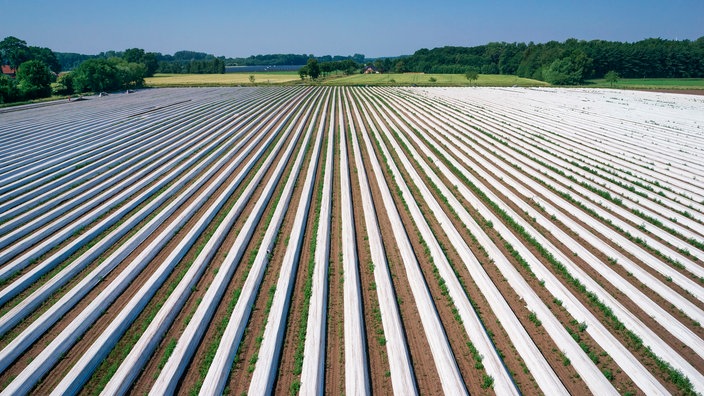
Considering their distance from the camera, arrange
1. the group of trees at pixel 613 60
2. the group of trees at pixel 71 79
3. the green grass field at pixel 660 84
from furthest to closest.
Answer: the group of trees at pixel 613 60 < the green grass field at pixel 660 84 < the group of trees at pixel 71 79

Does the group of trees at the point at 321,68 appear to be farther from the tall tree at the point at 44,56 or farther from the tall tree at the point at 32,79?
the tall tree at the point at 44,56

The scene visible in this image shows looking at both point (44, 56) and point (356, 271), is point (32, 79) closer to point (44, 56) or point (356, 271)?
point (44, 56)

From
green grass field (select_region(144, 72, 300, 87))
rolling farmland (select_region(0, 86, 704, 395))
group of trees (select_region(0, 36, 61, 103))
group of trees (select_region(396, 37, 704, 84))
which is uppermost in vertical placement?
group of trees (select_region(396, 37, 704, 84))

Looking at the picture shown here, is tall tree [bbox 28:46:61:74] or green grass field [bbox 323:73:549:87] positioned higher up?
tall tree [bbox 28:46:61:74]

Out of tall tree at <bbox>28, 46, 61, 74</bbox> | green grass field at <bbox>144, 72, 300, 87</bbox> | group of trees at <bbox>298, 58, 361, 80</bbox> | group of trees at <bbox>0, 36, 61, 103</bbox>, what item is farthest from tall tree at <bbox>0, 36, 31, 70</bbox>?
group of trees at <bbox>298, 58, 361, 80</bbox>

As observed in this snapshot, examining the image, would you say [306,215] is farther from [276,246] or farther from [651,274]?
[651,274]

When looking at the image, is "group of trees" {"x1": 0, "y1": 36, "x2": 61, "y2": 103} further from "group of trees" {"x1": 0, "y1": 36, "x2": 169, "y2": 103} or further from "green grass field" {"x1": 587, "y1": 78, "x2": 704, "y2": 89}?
"green grass field" {"x1": 587, "y1": 78, "x2": 704, "y2": 89}

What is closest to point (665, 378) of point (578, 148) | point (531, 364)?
point (531, 364)

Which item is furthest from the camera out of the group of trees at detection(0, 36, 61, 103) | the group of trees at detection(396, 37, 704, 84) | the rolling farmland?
the group of trees at detection(396, 37, 704, 84)

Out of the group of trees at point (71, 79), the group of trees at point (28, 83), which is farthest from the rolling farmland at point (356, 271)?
the group of trees at point (71, 79)
